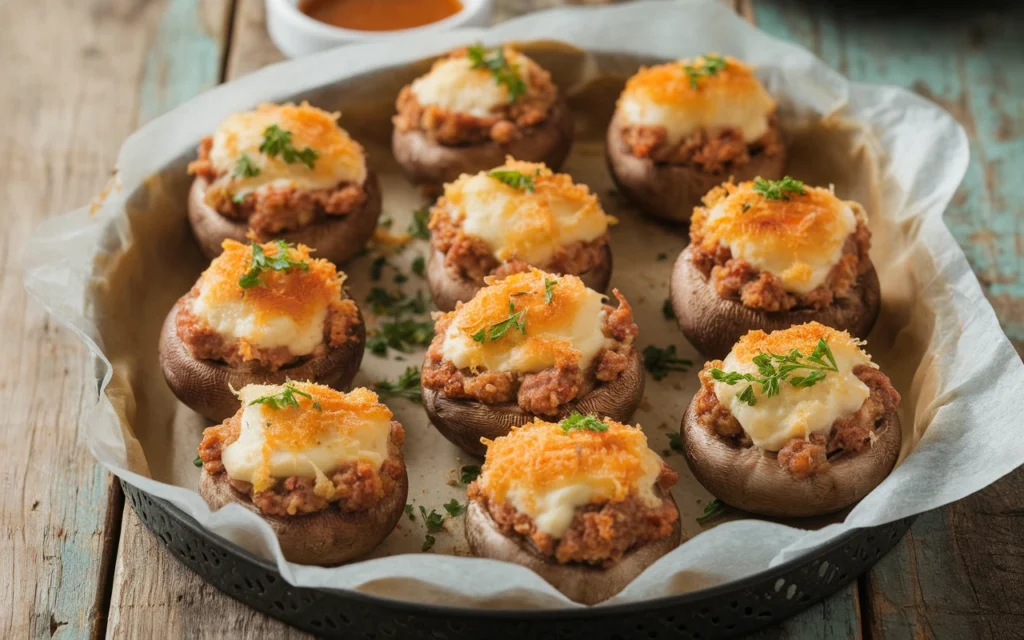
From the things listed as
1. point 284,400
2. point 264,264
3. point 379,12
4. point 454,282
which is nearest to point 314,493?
point 284,400

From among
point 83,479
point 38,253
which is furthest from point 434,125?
point 83,479

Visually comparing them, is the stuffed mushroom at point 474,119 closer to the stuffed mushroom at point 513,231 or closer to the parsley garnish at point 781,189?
the stuffed mushroom at point 513,231

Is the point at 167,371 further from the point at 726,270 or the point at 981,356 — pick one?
the point at 981,356

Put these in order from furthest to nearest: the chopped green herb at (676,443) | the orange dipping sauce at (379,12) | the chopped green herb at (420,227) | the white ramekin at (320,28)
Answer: the orange dipping sauce at (379,12) < the white ramekin at (320,28) < the chopped green herb at (420,227) < the chopped green herb at (676,443)

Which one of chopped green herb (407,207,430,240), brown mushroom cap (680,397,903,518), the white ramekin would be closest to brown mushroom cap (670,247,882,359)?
brown mushroom cap (680,397,903,518)

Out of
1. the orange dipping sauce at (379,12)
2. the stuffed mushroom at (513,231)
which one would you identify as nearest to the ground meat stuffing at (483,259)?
the stuffed mushroom at (513,231)
